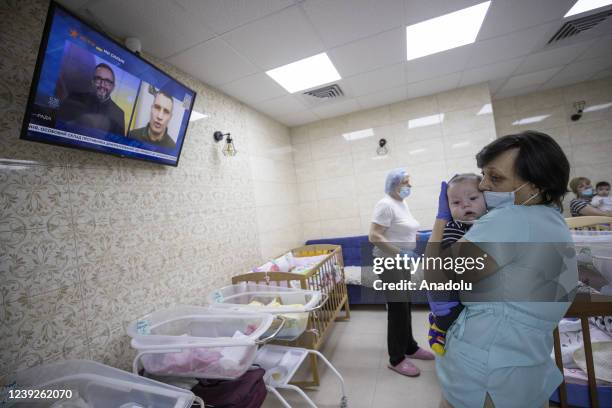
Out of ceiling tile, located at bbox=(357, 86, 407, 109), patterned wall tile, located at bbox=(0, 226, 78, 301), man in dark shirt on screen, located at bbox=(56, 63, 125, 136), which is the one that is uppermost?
ceiling tile, located at bbox=(357, 86, 407, 109)

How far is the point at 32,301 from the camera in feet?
3.77

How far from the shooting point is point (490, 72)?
310 cm

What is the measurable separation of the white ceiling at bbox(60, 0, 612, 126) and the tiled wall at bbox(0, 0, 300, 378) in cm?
40

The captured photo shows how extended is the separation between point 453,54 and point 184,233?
3.10 metres

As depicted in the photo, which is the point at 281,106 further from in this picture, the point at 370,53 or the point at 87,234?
the point at 87,234

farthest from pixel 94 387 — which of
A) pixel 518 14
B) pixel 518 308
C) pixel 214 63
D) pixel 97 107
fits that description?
pixel 518 14

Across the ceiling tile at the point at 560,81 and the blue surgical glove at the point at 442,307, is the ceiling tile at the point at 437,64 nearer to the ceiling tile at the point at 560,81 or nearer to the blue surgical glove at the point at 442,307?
the ceiling tile at the point at 560,81

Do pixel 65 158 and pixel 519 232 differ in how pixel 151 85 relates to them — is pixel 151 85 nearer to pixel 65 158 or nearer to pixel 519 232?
pixel 65 158

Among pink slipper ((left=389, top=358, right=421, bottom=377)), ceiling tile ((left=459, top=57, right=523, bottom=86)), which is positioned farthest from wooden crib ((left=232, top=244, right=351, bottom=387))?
ceiling tile ((left=459, top=57, right=523, bottom=86))

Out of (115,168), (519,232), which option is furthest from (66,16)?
(519,232)

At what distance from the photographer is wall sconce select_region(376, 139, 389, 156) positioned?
3.82 m

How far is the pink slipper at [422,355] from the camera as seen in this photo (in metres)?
2.07

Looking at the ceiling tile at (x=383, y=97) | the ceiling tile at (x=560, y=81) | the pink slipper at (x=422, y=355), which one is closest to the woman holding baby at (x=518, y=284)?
the pink slipper at (x=422, y=355)

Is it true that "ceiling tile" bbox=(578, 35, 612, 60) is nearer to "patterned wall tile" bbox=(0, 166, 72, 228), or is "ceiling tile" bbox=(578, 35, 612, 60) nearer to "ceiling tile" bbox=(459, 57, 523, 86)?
"ceiling tile" bbox=(459, 57, 523, 86)
